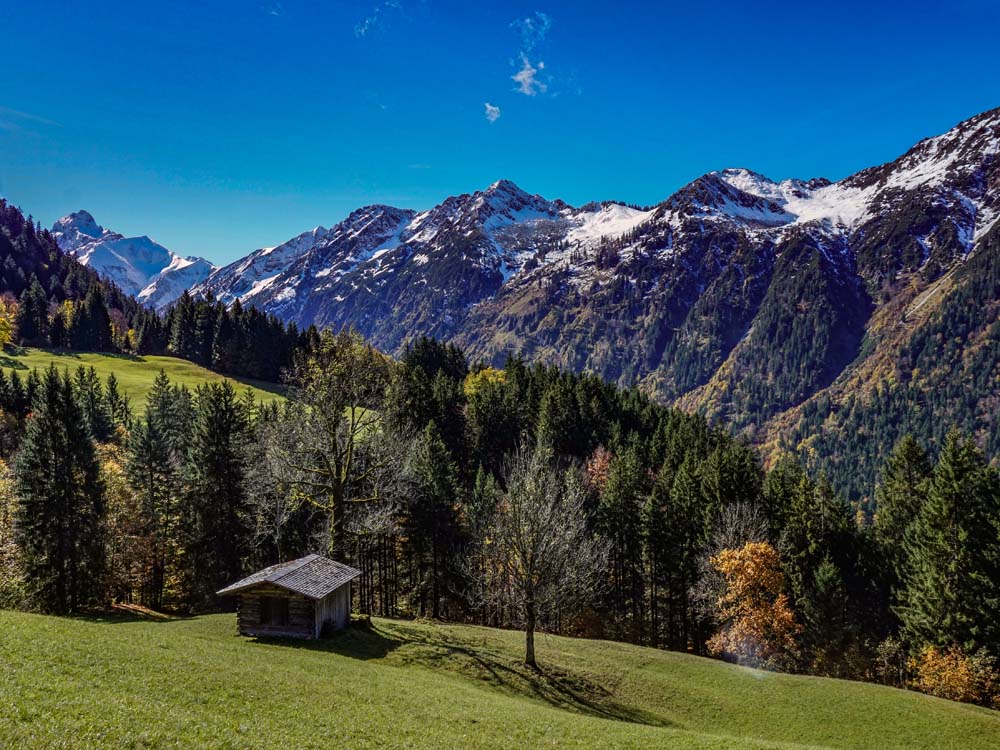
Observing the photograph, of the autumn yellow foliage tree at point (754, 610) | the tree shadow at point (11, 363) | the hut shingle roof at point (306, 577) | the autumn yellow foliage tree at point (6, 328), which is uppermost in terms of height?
the autumn yellow foliage tree at point (6, 328)

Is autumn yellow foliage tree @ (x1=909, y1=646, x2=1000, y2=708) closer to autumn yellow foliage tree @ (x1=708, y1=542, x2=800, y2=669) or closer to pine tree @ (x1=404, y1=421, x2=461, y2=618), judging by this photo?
autumn yellow foliage tree @ (x1=708, y1=542, x2=800, y2=669)

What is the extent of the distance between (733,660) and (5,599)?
63.3 metres

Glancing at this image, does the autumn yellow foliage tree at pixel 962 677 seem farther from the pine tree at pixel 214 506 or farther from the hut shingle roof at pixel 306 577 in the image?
the pine tree at pixel 214 506

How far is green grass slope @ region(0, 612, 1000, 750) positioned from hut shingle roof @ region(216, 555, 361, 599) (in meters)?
3.09

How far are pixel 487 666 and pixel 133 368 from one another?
140 meters

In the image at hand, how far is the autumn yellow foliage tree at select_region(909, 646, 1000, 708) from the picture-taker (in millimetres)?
47562

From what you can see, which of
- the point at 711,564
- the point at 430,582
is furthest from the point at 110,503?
the point at 711,564

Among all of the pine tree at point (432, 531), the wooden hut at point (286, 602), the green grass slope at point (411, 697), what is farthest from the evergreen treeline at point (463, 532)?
the green grass slope at point (411, 697)

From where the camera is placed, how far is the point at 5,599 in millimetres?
45375

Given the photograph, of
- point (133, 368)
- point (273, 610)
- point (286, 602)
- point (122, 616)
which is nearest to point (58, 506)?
point (122, 616)

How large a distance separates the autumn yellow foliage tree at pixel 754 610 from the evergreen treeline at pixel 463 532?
0.21 metres

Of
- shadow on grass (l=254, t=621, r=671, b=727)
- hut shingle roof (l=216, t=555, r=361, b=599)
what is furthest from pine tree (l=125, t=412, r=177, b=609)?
shadow on grass (l=254, t=621, r=671, b=727)

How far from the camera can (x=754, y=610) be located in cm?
5356

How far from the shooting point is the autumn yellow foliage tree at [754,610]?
174ft
